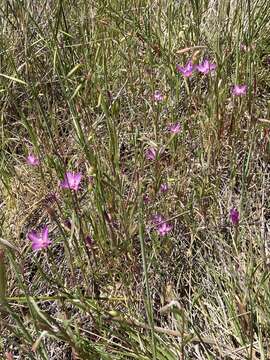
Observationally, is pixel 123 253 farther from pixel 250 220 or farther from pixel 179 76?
pixel 179 76

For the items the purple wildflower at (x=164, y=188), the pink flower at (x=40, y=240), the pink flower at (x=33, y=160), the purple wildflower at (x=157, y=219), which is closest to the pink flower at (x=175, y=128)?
the purple wildflower at (x=164, y=188)

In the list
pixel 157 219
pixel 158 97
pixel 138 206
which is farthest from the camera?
pixel 158 97

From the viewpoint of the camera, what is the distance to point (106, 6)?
2.35 meters

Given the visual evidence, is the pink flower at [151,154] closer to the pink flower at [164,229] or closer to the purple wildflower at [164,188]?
the purple wildflower at [164,188]

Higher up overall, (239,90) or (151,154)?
(239,90)

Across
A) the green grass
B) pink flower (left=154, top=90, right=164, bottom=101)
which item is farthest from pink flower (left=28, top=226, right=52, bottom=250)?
pink flower (left=154, top=90, right=164, bottom=101)

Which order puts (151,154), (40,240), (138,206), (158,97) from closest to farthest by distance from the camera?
(138,206) < (40,240) < (151,154) < (158,97)

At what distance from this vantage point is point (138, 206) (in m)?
1.07

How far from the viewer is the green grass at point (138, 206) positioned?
1268mm

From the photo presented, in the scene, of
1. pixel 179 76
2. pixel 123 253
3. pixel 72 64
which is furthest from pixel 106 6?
pixel 123 253

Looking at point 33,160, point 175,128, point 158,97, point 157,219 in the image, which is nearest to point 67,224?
point 157,219

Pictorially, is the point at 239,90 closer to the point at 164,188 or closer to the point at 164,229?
the point at 164,188

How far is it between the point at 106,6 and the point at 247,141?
1.01 m

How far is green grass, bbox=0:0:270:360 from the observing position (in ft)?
4.16
